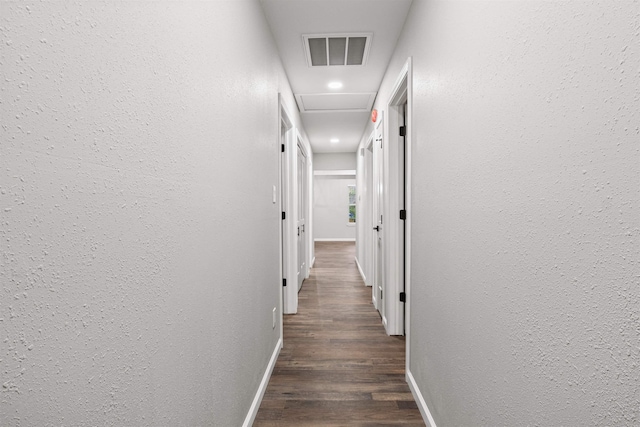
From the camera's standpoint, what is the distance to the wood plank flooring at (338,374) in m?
1.98

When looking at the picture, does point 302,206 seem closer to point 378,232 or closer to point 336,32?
point 378,232

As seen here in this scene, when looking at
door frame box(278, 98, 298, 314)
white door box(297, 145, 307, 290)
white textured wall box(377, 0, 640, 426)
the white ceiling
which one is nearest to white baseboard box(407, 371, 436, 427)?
white textured wall box(377, 0, 640, 426)

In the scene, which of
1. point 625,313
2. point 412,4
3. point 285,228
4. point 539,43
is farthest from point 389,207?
point 625,313

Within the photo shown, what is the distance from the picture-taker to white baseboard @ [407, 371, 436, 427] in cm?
182

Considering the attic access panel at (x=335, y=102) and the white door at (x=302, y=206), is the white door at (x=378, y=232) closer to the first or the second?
the attic access panel at (x=335, y=102)

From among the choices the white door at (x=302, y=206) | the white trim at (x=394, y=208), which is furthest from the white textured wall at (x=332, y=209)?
the white trim at (x=394, y=208)

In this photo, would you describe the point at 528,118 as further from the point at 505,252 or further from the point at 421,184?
the point at 421,184

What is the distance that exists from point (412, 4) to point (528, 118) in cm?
170

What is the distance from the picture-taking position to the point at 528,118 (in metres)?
0.91

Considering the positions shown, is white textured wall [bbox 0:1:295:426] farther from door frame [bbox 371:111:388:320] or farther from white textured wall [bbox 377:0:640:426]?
door frame [bbox 371:111:388:320]

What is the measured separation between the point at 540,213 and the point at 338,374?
200cm

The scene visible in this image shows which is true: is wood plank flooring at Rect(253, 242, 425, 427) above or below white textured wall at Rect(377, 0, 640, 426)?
below

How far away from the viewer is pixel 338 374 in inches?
97.2

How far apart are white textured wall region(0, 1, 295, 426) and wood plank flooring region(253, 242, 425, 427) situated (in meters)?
0.68
